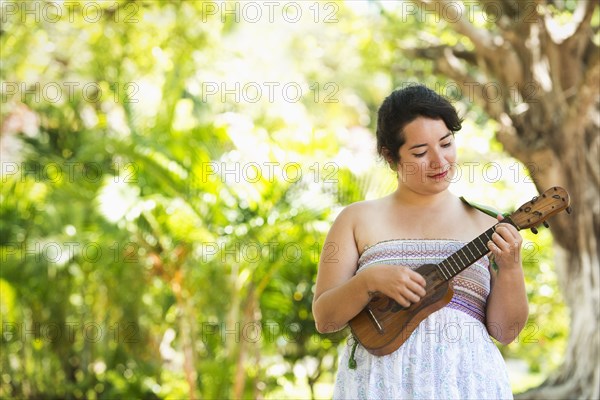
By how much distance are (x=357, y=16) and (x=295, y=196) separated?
288cm

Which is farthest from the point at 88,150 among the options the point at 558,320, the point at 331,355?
the point at 558,320

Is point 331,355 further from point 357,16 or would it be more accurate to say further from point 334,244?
point 334,244

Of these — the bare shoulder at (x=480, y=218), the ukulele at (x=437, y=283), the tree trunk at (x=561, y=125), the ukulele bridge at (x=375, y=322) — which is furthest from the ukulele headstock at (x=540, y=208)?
the tree trunk at (x=561, y=125)

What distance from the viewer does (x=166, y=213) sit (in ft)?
18.3

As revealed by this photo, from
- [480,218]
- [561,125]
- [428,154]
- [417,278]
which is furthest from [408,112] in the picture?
[561,125]

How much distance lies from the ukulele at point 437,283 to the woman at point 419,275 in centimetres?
3

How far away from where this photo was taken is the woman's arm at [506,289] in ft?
6.27

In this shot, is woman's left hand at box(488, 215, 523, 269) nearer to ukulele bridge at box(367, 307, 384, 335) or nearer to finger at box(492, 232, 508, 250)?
finger at box(492, 232, 508, 250)

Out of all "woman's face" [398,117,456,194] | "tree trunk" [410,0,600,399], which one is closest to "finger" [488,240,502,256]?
"woman's face" [398,117,456,194]

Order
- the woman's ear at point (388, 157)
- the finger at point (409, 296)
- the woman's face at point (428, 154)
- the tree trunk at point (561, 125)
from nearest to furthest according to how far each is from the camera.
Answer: the finger at point (409, 296)
the woman's face at point (428, 154)
the woman's ear at point (388, 157)
the tree trunk at point (561, 125)

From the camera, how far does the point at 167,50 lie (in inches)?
351

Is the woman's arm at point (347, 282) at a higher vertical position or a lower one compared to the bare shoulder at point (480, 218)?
lower

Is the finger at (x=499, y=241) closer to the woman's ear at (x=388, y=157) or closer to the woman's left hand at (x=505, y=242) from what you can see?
the woman's left hand at (x=505, y=242)

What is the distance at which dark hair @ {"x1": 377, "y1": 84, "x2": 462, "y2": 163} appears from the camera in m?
2.06
